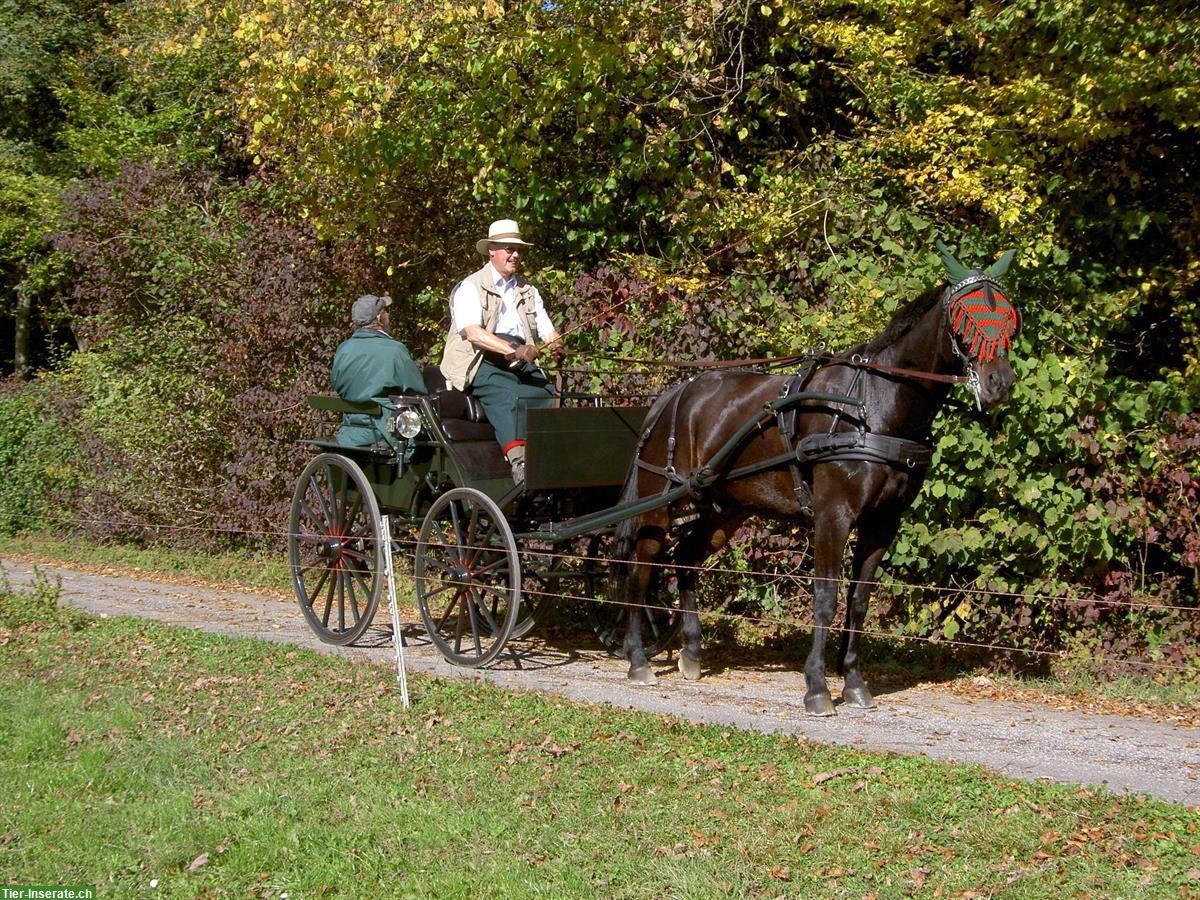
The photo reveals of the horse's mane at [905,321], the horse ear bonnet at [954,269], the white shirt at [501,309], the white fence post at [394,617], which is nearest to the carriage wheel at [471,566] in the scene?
the white fence post at [394,617]

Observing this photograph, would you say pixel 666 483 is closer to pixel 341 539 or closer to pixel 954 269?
pixel 954 269

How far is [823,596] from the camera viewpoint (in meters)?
7.58

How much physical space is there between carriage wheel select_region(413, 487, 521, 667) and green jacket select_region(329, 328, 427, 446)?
33.5 inches

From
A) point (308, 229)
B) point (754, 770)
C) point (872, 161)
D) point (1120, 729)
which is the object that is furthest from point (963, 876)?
Result: point (308, 229)

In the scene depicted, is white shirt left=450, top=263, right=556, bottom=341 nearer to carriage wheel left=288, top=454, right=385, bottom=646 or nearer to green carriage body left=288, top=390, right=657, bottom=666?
green carriage body left=288, top=390, right=657, bottom=666

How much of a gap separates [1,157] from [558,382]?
16533 mm

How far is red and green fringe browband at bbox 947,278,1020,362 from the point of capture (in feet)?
22.5

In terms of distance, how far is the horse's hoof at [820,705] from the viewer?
24.4ft

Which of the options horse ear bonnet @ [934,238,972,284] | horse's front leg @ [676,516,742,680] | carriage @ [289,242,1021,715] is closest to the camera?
horse ear bonnet @ [934,238,972,284]

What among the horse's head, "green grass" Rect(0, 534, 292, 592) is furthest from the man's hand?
"green grass" Rect(0, 534, 292, 592)

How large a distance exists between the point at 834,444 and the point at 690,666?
7.23ft

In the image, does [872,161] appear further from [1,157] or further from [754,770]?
[1,157]

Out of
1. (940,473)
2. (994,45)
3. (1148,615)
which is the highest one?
(994,45)

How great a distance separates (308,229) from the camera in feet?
47.5
